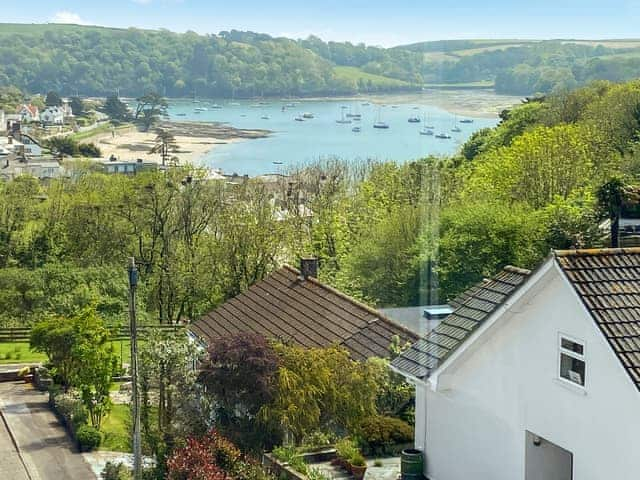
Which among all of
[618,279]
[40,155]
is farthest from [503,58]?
[40,155]

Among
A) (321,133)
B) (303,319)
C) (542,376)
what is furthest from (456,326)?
(321,133)

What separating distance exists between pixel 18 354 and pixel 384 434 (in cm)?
1533

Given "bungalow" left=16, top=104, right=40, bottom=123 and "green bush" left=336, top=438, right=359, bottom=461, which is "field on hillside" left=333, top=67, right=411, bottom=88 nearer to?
"green bush" left=336, top=438, right=359, bottom=461

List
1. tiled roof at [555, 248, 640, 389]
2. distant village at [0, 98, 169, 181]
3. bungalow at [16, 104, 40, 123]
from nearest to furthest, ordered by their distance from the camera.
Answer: tiled roof at [555, 248, 640, 389] < distant village at [0, 98, 169, 181] < bungalow at [16, 104, 40, 123]

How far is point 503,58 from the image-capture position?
20312mm

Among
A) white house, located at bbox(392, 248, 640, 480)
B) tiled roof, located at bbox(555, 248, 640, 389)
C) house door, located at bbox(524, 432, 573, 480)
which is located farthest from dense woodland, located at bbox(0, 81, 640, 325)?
tiled roof, located at bbox(555, 248, 640, 389)

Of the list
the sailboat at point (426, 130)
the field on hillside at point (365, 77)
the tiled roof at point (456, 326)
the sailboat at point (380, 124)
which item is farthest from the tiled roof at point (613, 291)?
the sailboat at point (380, 124)

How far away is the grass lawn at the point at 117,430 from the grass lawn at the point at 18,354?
18.4 feet

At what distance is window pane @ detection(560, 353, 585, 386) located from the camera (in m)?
7.08

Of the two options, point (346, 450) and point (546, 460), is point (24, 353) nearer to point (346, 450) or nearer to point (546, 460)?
point (346, 450)

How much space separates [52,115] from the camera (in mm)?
85938

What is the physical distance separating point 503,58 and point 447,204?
5.29m

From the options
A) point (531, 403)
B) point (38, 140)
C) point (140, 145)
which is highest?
point (531, 403)

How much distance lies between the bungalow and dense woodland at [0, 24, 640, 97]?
2951mm
